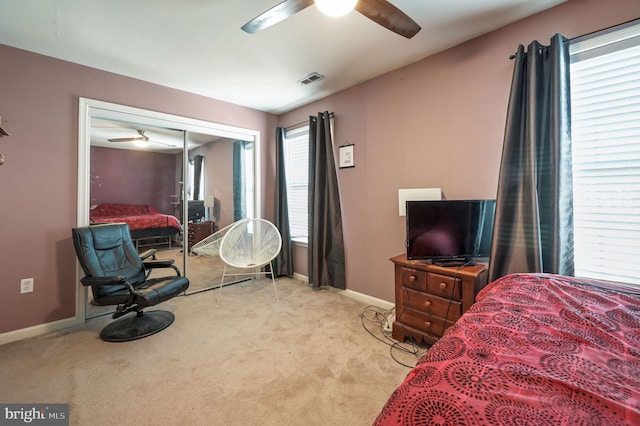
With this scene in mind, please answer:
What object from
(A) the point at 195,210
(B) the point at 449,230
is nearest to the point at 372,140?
(B) the point at 449,230

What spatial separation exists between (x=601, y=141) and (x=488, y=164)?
0.63 m

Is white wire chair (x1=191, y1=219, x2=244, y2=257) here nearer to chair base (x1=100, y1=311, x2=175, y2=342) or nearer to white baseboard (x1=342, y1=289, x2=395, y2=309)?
chair base (x1=100, y1=311, x2=175, y2=342)

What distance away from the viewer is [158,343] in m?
2.16

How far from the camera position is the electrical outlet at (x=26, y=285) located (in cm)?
232

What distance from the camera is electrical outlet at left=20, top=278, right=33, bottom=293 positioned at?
91.3 inches

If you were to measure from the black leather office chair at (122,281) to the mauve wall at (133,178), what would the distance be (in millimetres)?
461

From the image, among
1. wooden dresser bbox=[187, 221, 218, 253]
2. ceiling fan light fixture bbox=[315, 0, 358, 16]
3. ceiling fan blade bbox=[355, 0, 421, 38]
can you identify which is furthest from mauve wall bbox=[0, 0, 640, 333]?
ceiling fan light fixture bbox=[315, 0, 358, 16]

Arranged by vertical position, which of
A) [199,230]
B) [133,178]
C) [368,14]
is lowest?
[199,230]

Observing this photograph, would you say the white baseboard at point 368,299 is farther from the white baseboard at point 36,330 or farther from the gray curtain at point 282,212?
the white baseboard at point 36,330

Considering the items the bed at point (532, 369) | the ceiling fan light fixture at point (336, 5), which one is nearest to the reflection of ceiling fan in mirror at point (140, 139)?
the ceiling fan light fixture at point (336, 5)

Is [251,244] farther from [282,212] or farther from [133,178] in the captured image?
[133,178]

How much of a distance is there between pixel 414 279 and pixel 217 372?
5.16 feet

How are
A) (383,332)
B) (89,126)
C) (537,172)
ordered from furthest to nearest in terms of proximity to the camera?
(89,126) < (383,332) < (537,172)

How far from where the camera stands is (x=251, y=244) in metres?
3.58
